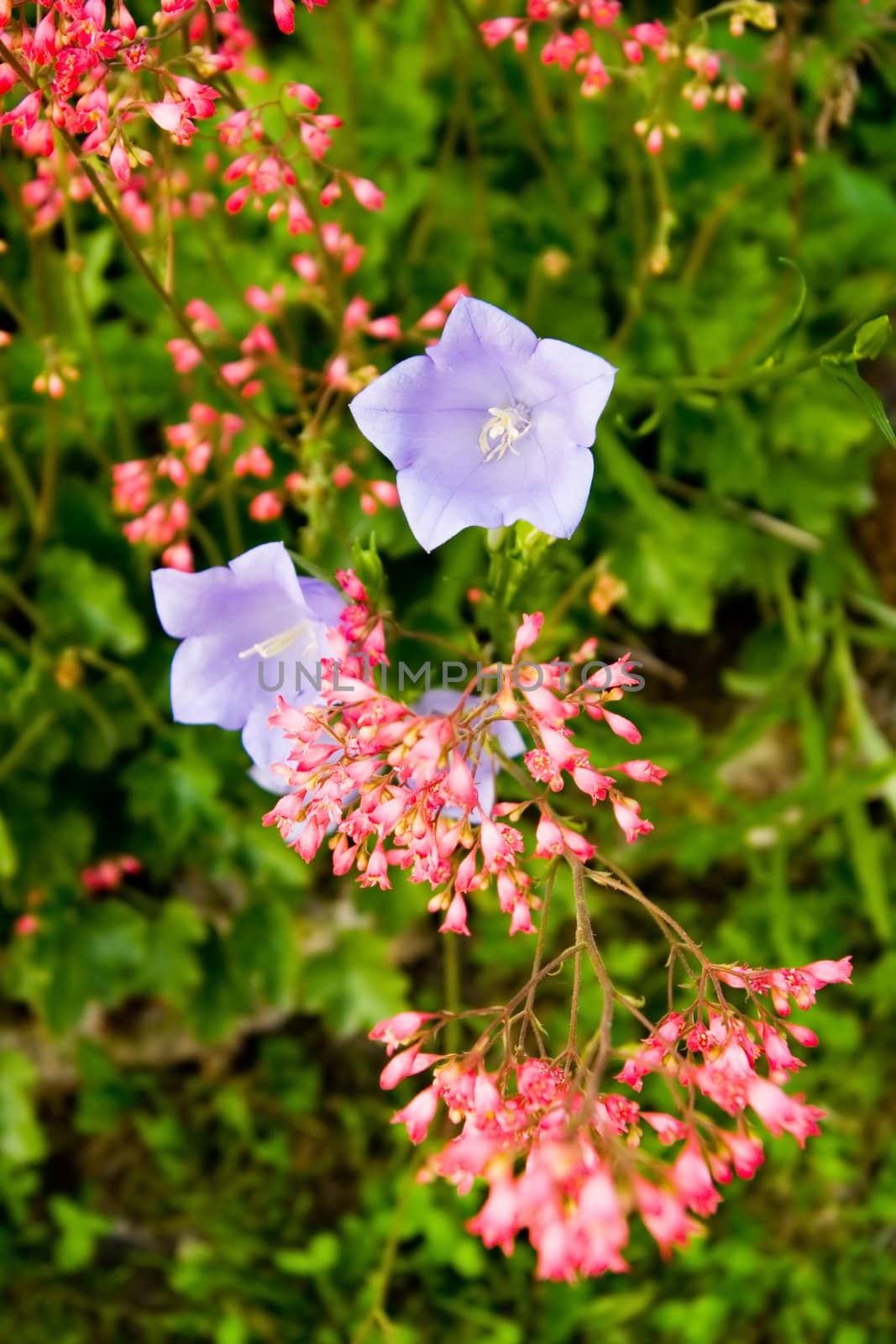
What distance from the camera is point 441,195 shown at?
2.83m

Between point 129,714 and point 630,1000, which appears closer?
point 630,1000

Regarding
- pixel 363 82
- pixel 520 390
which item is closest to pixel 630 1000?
pixel 520 390

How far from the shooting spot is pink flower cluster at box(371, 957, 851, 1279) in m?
1.07

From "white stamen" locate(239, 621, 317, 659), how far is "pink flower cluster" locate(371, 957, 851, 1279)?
0.67 metres

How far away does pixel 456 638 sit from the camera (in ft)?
8.35

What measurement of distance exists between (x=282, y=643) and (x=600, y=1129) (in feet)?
3.38

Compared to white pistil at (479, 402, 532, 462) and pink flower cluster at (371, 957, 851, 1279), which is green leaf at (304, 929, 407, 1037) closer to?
pink flower cluster at (371, 957, 851, 1279)

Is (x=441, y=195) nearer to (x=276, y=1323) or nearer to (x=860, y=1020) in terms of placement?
(x=860, y=1020)

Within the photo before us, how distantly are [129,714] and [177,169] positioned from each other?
1.25m

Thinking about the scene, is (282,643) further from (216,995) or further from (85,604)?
(216,995)

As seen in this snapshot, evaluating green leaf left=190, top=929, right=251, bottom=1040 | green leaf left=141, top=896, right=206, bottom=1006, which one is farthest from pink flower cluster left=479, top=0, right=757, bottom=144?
green leaf left=190, top=929, right=251, bottom=1040

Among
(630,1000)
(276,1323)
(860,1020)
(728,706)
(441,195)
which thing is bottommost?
(276,1323)

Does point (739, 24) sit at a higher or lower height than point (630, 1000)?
higher

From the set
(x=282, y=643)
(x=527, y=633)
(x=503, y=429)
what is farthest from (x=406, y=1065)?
(x=503, y=429)
